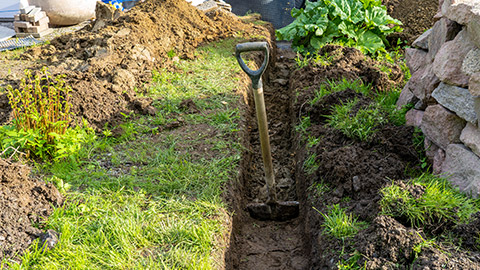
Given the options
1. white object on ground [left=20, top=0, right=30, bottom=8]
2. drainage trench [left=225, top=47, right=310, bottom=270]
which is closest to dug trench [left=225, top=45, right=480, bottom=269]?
drainage trench [left=225, top=47, right=310, bottom=270]

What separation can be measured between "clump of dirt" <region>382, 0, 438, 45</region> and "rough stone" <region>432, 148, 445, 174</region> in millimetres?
4192

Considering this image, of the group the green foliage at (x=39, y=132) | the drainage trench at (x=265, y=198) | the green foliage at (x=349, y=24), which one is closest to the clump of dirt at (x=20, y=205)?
the green foliage at (x=39, y=132)

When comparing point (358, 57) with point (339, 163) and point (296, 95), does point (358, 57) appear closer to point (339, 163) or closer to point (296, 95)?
point (296, 95)

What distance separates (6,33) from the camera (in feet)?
26.5

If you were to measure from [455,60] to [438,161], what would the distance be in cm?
82

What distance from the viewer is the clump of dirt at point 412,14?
7397mm

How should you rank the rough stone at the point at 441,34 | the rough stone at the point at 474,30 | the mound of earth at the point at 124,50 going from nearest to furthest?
the rough stone at the point at 474,30
the rough stone at the point at 441,34
the mound of earth at the point at 124,50

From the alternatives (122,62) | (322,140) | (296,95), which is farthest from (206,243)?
(122,62)

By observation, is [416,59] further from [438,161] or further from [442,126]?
[438,161]

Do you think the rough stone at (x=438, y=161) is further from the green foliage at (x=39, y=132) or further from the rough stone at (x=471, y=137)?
the green foliage at (x=39, y=132)

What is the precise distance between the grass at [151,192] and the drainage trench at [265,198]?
26 cm

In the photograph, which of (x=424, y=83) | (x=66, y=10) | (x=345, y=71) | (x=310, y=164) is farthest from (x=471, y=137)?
(x=66, y=10)

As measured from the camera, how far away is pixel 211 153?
4082 mm

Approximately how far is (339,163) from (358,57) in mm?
2743
